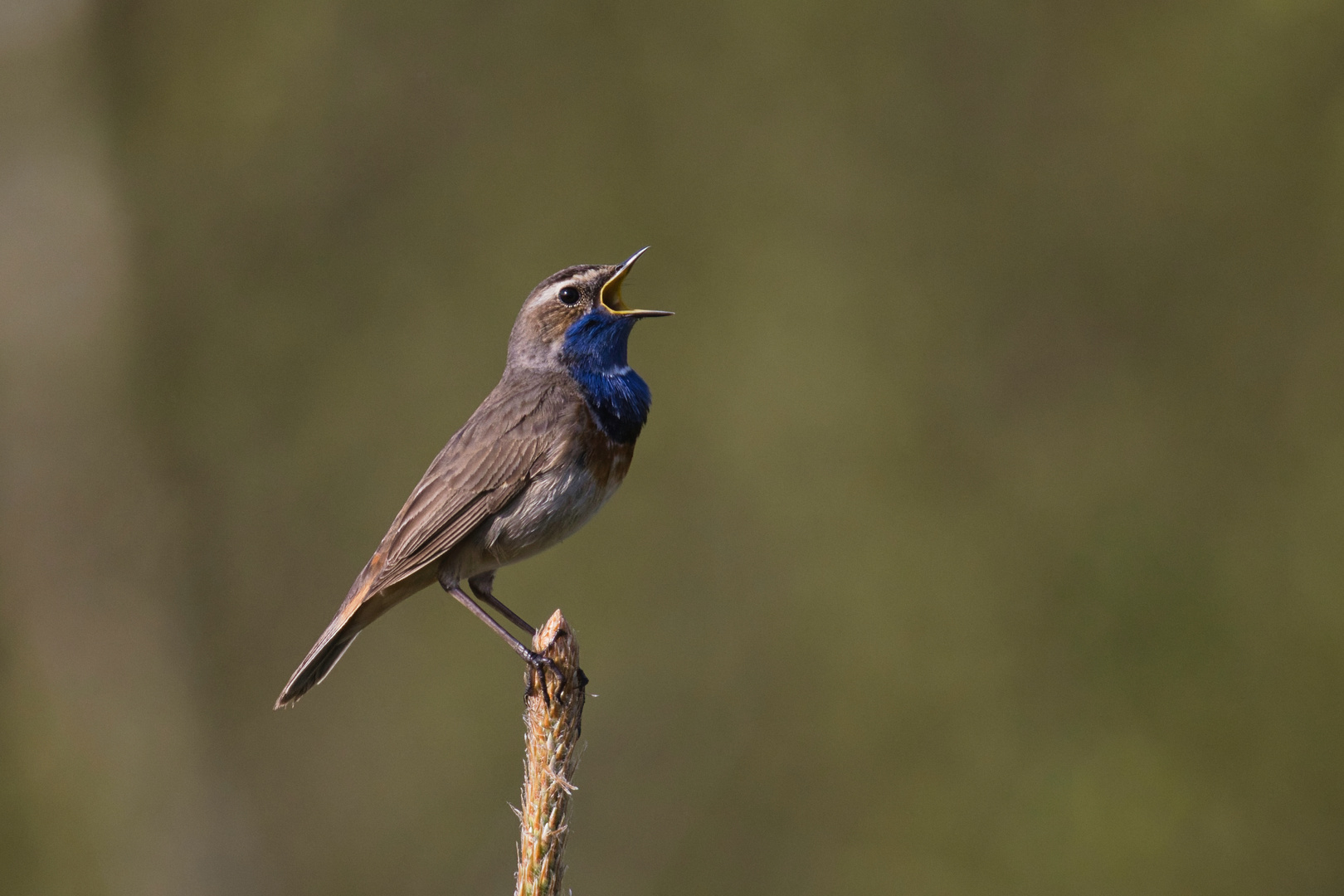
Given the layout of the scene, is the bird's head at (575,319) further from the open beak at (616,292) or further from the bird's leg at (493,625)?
the bird's leg at (493,625)

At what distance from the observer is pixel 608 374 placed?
16.4 ft

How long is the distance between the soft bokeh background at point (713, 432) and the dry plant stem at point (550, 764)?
423 centimetres

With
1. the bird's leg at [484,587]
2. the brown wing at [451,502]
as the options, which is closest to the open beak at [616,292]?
the brown wing at [451,502]

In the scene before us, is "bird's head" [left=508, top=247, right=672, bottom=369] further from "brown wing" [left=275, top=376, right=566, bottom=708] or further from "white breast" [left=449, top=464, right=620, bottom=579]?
"white breast" [left=449, top=464, right=620, bottom=579]

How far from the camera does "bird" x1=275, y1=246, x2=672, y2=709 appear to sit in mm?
4586

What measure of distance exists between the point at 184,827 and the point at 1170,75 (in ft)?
29.9

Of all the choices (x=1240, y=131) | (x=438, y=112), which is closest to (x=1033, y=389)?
(x=1240, y=131)

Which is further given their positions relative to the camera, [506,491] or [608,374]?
[608,374]

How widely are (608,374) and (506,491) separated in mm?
706

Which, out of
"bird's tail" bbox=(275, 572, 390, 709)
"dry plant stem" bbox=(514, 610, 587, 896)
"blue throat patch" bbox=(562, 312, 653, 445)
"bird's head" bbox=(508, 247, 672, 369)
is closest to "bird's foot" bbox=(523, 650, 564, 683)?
"dry plant stem" bbox=(514, 610, 587, 896)

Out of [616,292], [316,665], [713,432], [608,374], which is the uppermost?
[713,432]

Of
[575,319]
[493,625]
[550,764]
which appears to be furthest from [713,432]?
[550,764]

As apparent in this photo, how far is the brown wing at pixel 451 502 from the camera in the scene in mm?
4551

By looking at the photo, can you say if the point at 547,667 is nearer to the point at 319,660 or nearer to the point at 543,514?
the point at 543,514
